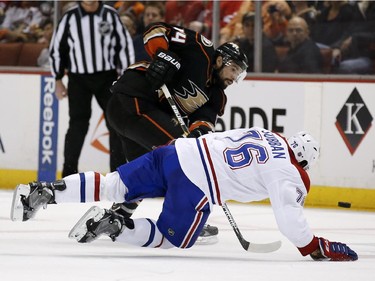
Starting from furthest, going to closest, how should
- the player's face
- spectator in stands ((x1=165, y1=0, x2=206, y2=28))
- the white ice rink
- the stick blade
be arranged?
spectator in stands ((x1=165, y1=0, x2=206, y2=28)) → the player's face → the stick blade → the white ice rink

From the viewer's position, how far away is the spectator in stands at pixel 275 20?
6.98m

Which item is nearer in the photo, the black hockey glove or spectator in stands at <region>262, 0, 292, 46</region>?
the black hockey glove

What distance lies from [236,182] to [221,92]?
1021 mm

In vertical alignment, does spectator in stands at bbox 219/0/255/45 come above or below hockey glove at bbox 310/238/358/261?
above

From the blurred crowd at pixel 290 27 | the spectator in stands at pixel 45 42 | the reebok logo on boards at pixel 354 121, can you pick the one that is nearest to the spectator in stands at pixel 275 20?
the blurred crowd at pixel 290 27

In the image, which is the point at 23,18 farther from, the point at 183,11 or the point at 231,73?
the point at 231,73

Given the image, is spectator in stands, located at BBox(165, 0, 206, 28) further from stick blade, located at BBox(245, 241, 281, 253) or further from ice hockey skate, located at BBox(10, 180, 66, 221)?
ice hockey skate, located at BBox(10, 180, 66, 221)

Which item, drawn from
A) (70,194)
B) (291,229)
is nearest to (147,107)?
(70,194)

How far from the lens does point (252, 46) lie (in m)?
7.05

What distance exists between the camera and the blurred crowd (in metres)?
6.80

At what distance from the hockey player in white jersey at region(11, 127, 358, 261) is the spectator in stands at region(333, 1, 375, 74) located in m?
2.76

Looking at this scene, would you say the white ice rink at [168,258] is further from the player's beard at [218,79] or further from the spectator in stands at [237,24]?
the spectator in stands at [237,24]

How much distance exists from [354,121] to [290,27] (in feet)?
2.37

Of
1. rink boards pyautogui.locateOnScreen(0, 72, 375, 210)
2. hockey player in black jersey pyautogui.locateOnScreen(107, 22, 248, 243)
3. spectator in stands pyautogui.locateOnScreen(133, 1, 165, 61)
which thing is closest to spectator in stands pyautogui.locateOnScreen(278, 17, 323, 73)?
rink boards pyautogui.locateOnScreen(0, 72, 375, 210)
